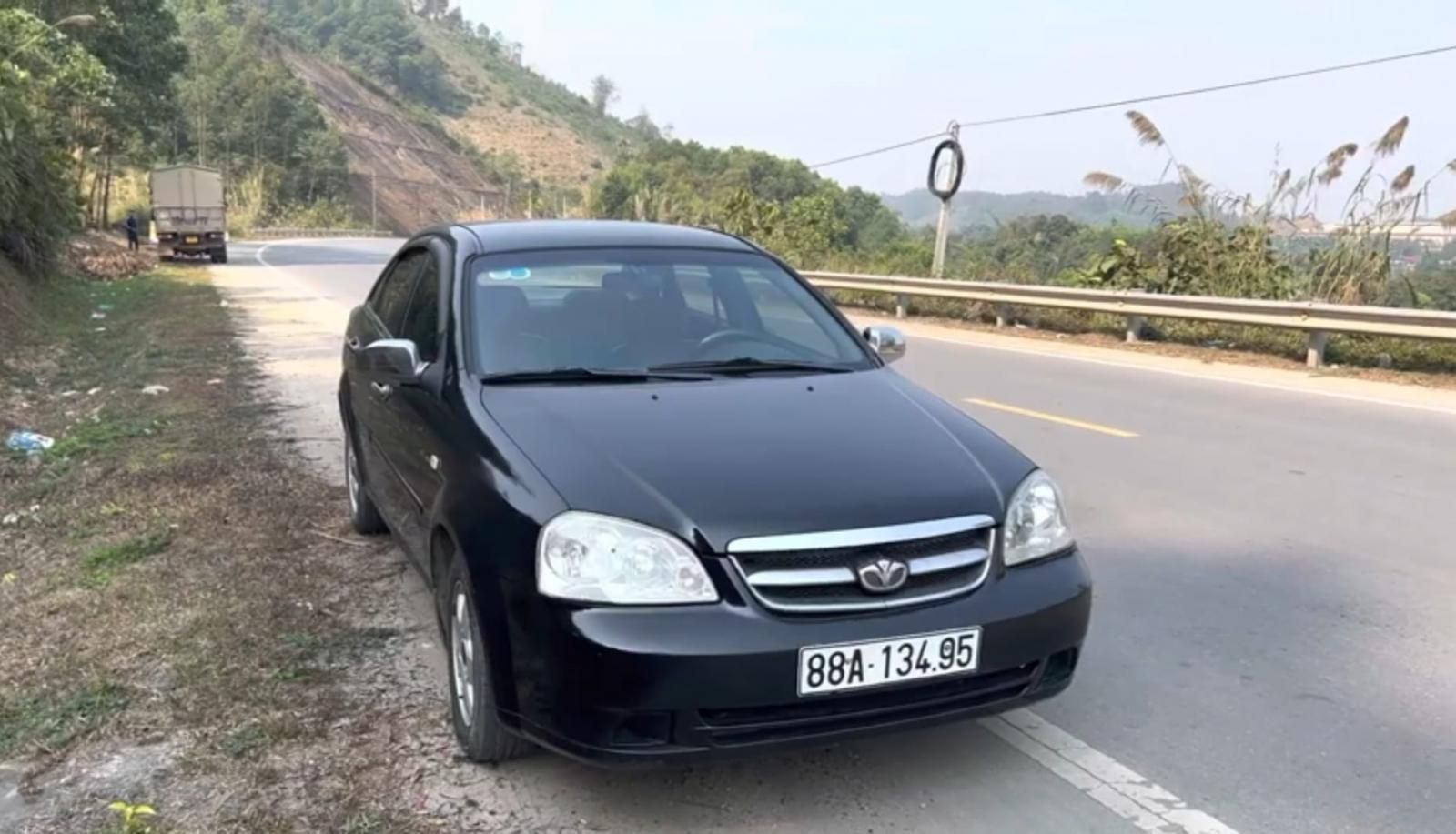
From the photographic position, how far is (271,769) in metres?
3.38

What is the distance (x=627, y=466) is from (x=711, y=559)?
41cm

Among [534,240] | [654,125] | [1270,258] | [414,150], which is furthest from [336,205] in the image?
[654,125]

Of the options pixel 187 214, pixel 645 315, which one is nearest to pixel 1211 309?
pixel 645 315

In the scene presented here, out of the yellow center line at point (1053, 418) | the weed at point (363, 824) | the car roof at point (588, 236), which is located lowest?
the weed at point (363, 824)

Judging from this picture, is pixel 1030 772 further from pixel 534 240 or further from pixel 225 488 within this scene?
pixel 225 488

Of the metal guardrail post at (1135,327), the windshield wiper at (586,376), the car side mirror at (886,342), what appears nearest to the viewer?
the windshield wiper at (586,376)

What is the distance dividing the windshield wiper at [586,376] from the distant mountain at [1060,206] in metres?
14.3

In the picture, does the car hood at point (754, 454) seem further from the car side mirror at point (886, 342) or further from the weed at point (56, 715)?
the weed at point (56, 715)

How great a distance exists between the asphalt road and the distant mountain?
810cm

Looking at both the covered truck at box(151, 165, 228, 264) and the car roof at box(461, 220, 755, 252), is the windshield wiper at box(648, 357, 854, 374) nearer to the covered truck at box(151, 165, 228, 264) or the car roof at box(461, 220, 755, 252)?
the car roof at box(461, 220, 755, 252)

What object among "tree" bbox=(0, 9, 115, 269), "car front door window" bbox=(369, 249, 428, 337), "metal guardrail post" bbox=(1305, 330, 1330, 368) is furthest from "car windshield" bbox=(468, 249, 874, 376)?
"tree" bbox=(0, 9, 115, 269)

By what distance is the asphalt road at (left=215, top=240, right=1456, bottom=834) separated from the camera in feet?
10.7

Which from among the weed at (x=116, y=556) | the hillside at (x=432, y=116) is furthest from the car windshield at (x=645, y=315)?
the hillside at (x=432, y=116)

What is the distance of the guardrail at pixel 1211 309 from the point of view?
39.2ft
